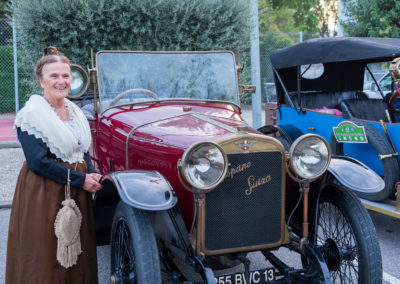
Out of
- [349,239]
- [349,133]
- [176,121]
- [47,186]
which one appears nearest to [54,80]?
[47,186]

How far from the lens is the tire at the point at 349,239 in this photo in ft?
8.15

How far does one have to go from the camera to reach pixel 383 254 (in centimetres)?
380

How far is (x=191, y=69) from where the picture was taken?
12.3 feet

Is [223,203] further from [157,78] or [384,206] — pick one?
[384,206]

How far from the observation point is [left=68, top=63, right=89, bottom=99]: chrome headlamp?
3953mm

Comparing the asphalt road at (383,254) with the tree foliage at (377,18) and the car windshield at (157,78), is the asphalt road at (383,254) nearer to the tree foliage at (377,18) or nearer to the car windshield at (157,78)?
the car windshield at (157,78)

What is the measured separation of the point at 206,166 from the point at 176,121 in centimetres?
79

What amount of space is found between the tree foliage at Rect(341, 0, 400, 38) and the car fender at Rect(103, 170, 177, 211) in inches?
309

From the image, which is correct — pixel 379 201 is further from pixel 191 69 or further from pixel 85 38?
pixel 85 38

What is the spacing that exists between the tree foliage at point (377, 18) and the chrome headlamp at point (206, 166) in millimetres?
7749

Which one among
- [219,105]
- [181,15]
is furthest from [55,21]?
[219,105]

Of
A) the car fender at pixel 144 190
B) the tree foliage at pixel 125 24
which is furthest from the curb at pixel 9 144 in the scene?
the car fender at pixel 144 190

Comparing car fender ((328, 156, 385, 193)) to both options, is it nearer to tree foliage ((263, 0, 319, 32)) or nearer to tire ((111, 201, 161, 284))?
tire ((111, 201, 161, 284))

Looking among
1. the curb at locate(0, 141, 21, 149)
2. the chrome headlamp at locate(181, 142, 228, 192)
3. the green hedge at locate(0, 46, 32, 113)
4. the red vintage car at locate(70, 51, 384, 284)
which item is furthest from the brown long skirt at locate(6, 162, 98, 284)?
the green hedge at locate(0, 46, 32, 113)
